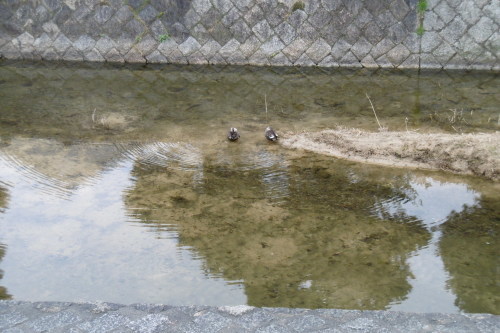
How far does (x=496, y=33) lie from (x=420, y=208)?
15.4 ft

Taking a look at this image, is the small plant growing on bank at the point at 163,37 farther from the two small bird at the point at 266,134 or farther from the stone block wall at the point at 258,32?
the two small bird at the point at 266,134

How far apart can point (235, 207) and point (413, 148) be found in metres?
1.92

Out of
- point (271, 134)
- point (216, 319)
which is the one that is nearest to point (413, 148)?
point (271, 134)

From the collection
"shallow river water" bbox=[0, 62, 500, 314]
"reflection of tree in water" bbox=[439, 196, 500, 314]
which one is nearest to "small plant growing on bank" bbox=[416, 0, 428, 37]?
"shallow river water" bbox=[0, 62, 500, 314]

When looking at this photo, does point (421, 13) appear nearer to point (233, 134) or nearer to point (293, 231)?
point (233, 134)

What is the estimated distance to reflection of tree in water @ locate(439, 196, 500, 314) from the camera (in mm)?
3768

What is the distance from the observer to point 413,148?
19.0 feet

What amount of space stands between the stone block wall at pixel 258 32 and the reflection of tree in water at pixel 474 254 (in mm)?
4260

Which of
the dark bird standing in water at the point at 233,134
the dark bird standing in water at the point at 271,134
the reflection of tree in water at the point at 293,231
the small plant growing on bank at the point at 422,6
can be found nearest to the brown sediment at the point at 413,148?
the dark bird standing in water at the point at 271,134

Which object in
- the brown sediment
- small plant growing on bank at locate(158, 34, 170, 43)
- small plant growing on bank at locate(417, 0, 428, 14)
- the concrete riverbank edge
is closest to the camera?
the concrete riverbank edge

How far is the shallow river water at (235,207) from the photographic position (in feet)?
13.0

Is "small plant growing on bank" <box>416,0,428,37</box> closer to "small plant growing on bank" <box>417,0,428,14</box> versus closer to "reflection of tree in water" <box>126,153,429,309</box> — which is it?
"small plant growing on bank" <box>417,0,428,14</box>

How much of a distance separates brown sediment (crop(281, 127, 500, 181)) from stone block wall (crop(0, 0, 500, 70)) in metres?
2.83

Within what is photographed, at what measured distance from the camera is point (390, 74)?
8648 mm
